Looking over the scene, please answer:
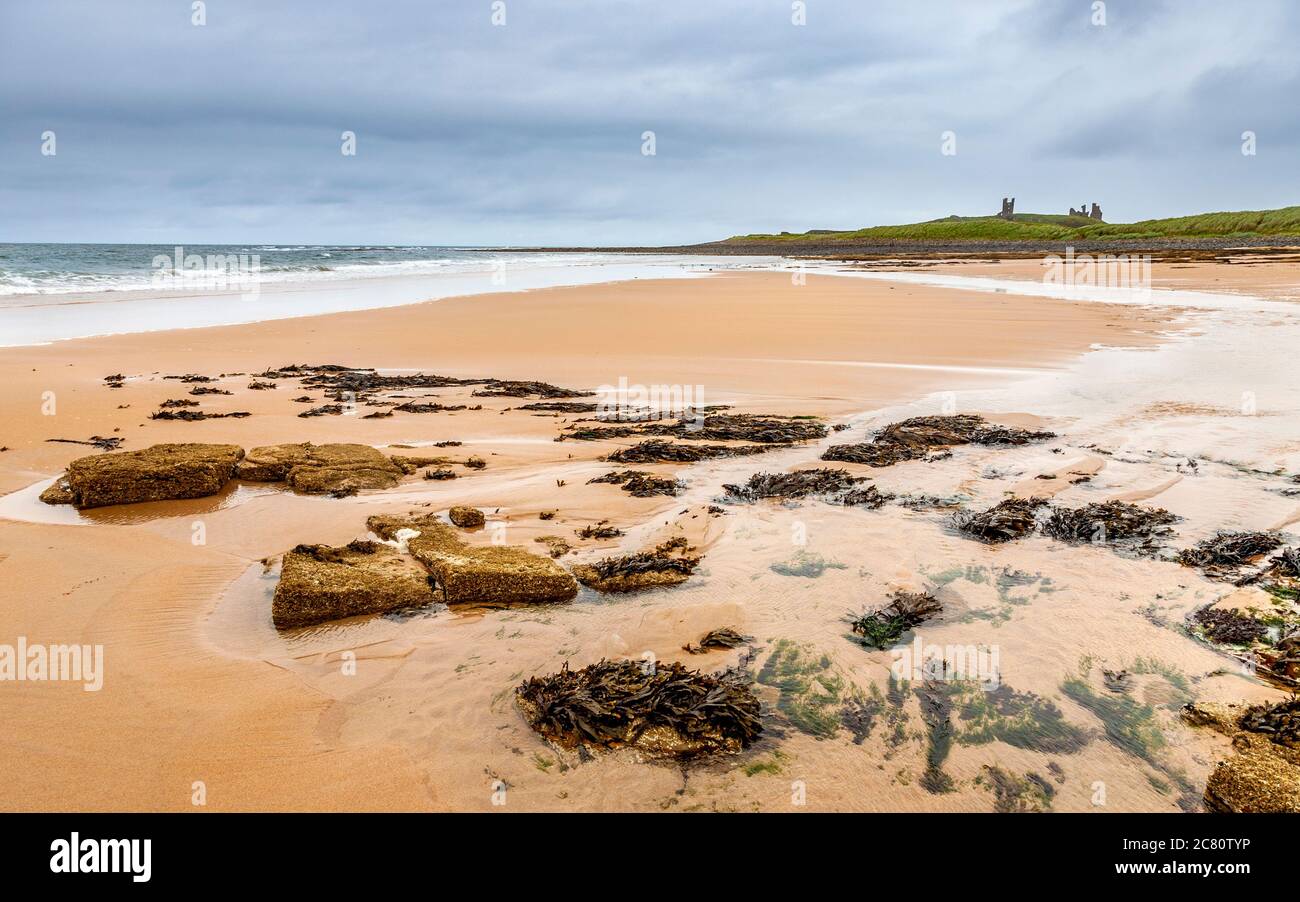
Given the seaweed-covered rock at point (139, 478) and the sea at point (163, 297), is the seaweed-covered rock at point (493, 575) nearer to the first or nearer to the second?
the seaweed-covered rock at point (139, 478)

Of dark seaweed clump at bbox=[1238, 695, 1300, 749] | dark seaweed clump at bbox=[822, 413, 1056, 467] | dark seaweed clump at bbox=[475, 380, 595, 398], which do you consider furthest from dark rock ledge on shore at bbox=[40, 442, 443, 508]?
dark seaweed clump at bbox=[1238, 695, 1300, 749]

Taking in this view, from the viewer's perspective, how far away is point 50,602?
428cm

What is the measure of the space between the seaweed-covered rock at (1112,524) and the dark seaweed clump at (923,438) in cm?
185

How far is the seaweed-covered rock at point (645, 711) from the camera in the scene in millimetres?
3125

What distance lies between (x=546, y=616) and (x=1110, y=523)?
3.99 metres

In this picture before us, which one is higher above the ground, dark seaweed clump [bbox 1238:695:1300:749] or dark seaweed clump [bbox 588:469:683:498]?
dark seaweed clump [bbox 588:469:683:498]

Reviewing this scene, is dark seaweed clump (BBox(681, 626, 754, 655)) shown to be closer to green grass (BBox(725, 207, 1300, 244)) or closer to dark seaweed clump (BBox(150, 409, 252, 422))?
dark seaweed clump (BBox(150, 409, 252, 422))

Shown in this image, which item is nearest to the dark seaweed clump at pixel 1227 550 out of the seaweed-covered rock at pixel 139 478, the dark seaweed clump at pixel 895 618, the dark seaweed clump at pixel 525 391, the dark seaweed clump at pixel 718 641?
the dark seaweed clump at pixel 895 618

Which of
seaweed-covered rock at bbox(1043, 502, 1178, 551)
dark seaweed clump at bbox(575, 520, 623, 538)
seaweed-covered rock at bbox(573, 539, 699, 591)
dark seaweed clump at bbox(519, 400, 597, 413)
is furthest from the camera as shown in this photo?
dark seaweed clump at bbox(519, 400, 597, 413)

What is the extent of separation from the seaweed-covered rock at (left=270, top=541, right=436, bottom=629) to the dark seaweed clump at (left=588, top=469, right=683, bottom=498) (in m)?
2.17

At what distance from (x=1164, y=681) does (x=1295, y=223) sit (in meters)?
92.3

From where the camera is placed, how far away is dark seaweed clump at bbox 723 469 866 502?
245 inches
